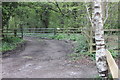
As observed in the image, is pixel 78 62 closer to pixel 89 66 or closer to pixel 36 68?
pixel 89 66

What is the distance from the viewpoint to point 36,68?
5609 mm

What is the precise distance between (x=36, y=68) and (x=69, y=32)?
13.6 meters

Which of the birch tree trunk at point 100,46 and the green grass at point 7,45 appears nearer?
the birch tree trunk at point 100,46

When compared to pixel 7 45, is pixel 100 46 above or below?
above

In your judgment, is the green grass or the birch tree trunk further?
the green grass

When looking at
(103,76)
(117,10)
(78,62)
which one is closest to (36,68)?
(78,62)

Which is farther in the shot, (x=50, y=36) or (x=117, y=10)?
(x=50, y=36)

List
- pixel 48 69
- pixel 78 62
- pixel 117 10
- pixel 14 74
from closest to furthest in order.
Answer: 1. pixel 14 74
2. pixel 48 69
3. pixel 78 62
4. pixel 117 10

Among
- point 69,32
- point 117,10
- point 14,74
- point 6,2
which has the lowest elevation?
point 14,74

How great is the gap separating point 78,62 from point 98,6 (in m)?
3.02

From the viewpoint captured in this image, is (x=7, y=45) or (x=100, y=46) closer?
(x=100, y=46)

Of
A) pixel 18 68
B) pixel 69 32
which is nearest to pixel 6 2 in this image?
pixel 18 68

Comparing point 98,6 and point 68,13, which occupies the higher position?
point 68,13

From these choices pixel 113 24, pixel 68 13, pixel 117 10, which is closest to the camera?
pixel 117 10
